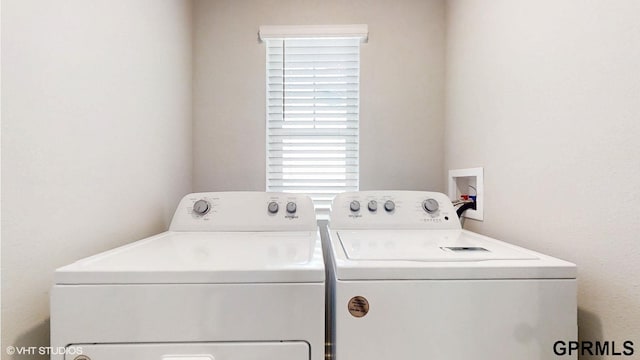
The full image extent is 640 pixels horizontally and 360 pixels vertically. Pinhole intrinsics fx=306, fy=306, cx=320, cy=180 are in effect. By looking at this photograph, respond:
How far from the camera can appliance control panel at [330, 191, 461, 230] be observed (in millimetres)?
1312

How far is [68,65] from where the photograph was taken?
830 millimetres

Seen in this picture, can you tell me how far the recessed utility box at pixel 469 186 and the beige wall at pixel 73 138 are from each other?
137cm

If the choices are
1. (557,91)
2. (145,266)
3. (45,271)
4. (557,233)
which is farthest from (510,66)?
(45,271)

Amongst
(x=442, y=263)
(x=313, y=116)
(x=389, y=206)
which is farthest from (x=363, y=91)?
(x=442, y=263)

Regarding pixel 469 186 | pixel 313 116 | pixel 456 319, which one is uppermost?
pixel 313 116

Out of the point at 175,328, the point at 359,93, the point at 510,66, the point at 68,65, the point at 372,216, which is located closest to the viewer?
the point at 175,328

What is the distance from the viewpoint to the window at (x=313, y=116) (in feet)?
5.50

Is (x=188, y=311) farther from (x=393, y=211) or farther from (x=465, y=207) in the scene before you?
(x=465, y=207)

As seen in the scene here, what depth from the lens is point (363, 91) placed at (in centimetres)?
166

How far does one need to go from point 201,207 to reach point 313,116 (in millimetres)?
767

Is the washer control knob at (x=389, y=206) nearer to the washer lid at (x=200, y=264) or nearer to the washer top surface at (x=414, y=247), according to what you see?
the washer top surface at (x=414, y=247)

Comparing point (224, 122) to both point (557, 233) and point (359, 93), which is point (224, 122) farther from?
point (557, 233)

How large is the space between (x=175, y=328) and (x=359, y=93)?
1.38 m

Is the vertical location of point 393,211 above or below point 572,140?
below
